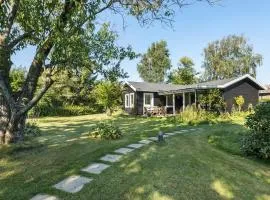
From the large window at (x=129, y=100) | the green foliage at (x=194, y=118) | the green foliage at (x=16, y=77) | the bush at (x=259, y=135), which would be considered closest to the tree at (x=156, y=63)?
the large window at (x=129, y=100)

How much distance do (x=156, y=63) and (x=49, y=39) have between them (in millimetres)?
52394

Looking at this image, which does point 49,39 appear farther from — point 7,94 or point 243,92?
point 243,92

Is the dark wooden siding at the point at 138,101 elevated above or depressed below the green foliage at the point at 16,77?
below

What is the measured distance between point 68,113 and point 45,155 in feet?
74.0

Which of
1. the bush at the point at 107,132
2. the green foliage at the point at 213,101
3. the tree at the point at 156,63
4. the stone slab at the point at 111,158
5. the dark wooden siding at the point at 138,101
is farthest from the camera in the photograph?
the tree at the point at 156,63

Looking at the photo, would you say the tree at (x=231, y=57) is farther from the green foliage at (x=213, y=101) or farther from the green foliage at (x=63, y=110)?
the green foliage at (x=213, y=101)

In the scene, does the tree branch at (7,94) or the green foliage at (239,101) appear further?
the green foliage at (239,101)

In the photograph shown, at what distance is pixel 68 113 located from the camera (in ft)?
98.6

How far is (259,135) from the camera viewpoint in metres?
9.05

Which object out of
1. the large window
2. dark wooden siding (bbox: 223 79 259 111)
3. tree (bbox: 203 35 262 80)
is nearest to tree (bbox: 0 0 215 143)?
dark wooden siding (bbox: 223 79 259 111)

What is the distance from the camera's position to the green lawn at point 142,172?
5.34 metres

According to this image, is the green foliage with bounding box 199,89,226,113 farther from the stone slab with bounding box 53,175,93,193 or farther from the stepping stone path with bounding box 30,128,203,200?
the stone slab with bounding box 53,175,93,193

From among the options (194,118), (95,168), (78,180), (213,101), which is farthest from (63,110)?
(78,180)

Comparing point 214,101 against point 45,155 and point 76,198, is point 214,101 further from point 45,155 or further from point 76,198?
point 76,198
